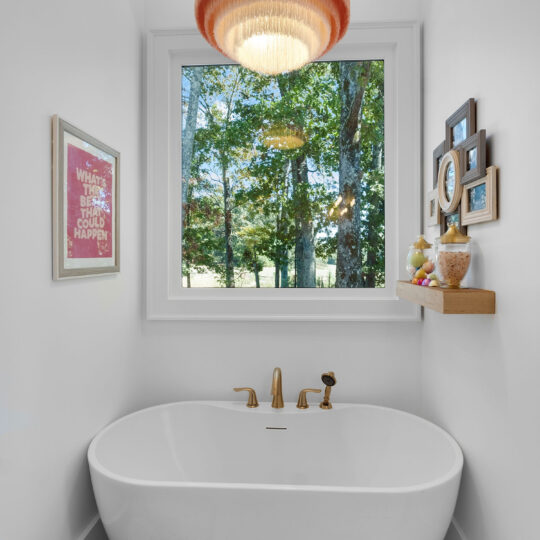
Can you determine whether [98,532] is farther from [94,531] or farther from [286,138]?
[286,138]

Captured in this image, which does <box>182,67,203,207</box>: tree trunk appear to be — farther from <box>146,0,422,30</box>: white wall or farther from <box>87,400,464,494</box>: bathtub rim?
<box>87,400,464,494</box>: bathtub rim

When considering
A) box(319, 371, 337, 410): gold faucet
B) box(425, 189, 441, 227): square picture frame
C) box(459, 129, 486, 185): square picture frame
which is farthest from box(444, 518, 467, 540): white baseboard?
box(459, 129, 486, 185): square picture frame

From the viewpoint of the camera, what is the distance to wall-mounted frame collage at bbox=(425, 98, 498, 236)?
125cm

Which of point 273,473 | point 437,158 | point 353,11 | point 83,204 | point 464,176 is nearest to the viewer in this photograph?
point 464,176

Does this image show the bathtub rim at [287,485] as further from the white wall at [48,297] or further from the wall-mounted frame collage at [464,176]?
the wall-mounted frame collage at [464,176]

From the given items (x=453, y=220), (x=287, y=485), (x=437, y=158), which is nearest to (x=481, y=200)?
(x=453, y=220)

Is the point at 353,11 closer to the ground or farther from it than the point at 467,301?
farther from it

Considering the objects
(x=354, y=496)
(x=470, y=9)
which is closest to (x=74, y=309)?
(x=354, y=496)

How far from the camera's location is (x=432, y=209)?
180 centimetres

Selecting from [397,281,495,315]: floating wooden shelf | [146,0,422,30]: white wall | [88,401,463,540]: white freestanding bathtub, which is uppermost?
[146,0,422,30]: white wall

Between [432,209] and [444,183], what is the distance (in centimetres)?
23

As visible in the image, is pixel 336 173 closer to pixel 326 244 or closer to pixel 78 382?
pixel 326 244

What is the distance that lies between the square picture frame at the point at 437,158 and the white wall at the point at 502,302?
0.46 feet

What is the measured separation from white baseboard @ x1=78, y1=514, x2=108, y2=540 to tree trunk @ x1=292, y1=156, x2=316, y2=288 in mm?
1334
